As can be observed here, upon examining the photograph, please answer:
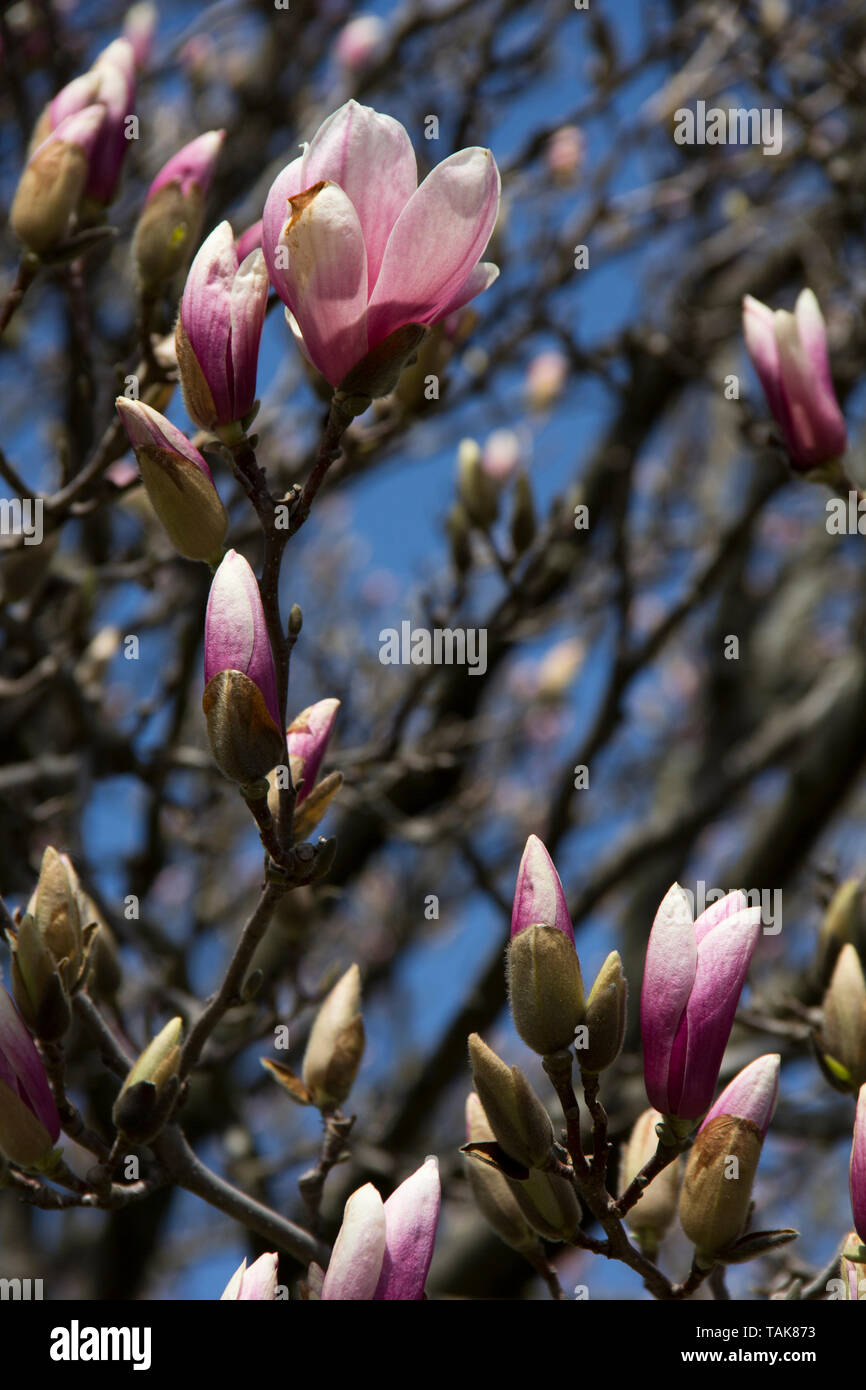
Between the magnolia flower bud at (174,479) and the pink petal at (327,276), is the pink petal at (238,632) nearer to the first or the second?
the magnolia flower bud at (174,479)

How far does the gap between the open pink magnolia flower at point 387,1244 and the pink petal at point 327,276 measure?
0.60 meters

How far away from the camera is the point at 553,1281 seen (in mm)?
1129

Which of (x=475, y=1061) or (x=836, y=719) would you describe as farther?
(x=836, y=719)

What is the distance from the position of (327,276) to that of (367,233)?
6 cm

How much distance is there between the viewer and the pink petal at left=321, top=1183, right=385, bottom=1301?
3.05 feet

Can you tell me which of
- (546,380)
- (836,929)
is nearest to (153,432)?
(836,929)

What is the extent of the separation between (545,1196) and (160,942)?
50.3 inches

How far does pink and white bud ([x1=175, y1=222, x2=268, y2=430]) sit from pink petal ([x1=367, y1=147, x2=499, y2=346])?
0.10 m

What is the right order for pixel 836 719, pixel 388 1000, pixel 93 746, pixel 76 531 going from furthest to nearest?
pixel 388 1000
pixel 76 531
pixel 836 719
pixel 93 746

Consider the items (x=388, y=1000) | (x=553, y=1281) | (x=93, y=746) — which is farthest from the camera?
(x=388, y=1000)

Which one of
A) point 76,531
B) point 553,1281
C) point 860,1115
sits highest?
point 76,531

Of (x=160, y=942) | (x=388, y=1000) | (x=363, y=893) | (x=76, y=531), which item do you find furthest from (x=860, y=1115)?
(x=363, y=893)

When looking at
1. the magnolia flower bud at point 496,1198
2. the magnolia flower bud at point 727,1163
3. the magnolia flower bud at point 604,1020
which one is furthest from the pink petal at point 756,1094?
the magnolia flower bud at point 496,1198

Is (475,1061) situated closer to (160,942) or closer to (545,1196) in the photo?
(545,1196)
